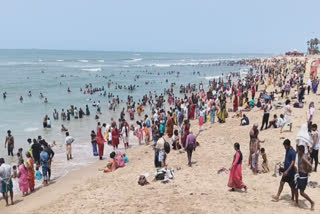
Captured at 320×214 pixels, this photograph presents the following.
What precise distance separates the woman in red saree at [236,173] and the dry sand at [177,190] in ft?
0.70

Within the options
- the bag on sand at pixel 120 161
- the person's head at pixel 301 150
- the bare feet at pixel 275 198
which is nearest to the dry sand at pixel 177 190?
the bare feet at pixel 275 198

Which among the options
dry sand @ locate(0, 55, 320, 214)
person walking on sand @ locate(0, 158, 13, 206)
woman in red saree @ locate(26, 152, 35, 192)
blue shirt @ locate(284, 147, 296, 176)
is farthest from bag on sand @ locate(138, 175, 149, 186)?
blue shirt @ locate(284, 147, 296, 176)

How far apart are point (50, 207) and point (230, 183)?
16.0ft

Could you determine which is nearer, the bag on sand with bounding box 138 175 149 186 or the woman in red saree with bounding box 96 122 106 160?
the bag on sand with bounding box 138 175 149 186

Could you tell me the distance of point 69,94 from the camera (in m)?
38.1

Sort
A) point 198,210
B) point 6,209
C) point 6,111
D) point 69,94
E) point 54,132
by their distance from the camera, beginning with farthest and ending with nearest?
point 69,94
point 6,111
point 54,132
point 6,209
point 198,210

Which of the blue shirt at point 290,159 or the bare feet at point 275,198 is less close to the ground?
the blue shirt at point 290,159

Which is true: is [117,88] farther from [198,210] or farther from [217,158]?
[198,210]

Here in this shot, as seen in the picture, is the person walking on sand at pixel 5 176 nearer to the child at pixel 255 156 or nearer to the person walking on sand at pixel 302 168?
the child at pixel 255 156

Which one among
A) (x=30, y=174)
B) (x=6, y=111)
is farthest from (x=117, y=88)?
(x=30, y=174)

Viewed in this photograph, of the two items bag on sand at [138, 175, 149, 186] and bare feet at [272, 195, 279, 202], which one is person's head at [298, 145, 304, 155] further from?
bag on sand at [138, 175, 149, 186]

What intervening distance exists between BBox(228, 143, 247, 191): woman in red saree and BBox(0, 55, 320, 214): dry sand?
21 centimetres

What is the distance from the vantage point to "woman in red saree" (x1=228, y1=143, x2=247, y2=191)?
7836 mm

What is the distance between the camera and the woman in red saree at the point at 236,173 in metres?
7.84
